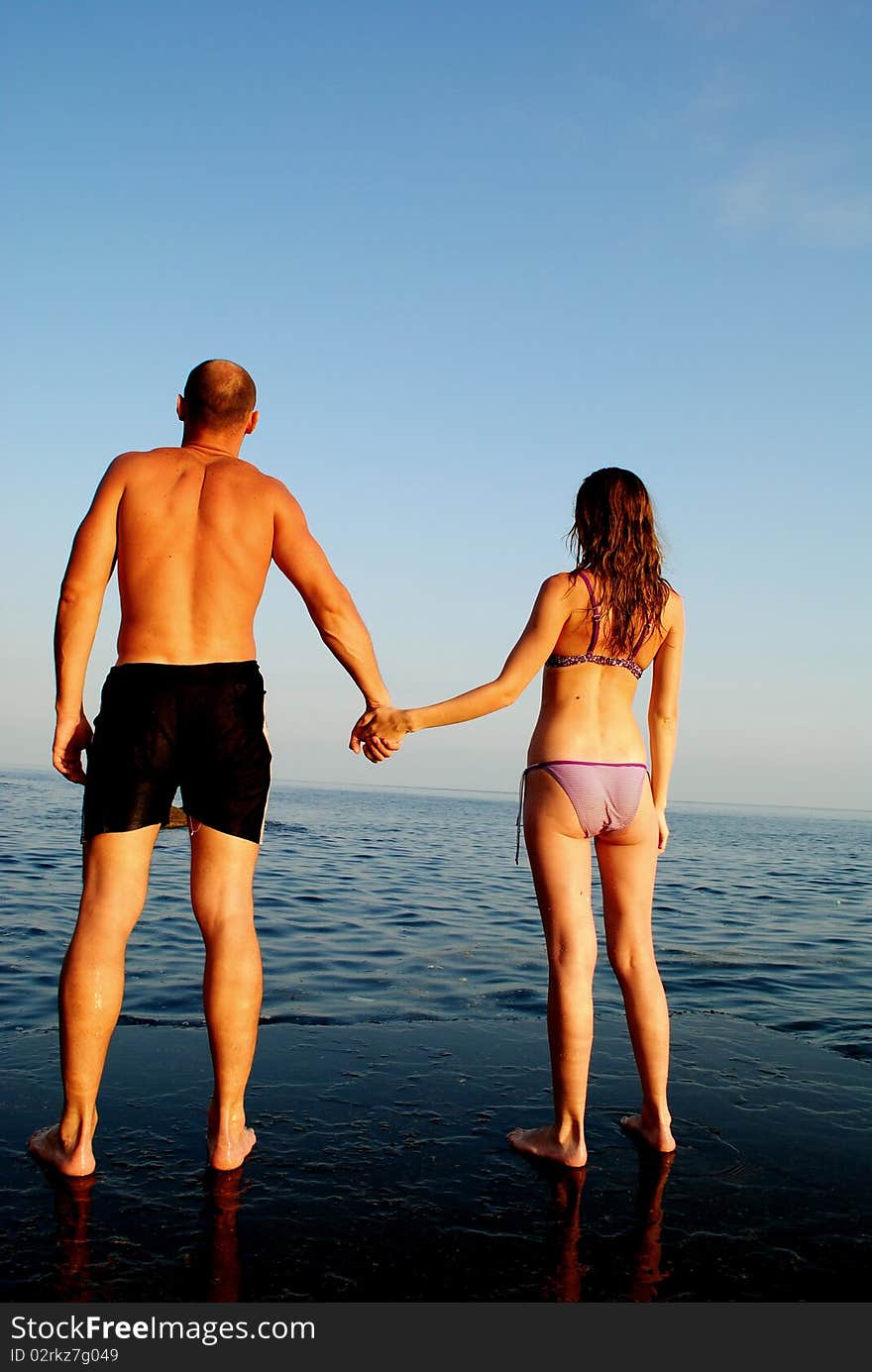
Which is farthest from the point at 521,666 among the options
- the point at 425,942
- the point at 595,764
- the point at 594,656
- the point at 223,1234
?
the point at 425,942

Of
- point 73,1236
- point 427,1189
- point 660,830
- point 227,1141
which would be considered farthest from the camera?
point 660,830

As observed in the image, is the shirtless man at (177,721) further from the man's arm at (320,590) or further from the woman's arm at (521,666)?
the woman's arm at (521,666)

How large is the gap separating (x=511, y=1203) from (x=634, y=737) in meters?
1.84

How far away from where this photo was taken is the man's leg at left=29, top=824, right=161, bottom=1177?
3432mm

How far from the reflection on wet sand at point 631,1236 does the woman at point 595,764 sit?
0.26 m

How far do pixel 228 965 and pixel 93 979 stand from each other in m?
0.48

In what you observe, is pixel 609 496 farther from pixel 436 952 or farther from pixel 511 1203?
pixel 436 952

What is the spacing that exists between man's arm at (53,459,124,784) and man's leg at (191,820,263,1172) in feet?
2.07

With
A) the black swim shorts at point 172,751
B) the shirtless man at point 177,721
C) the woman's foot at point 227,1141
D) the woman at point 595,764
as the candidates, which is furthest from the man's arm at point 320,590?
the woman's foot at point 227,1141

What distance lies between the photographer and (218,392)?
13.4 ft

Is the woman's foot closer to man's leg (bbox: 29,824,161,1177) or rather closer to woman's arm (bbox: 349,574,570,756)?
man's leg (bbox: 29,824,161,1177)

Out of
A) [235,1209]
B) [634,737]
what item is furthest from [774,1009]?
[235,1209]

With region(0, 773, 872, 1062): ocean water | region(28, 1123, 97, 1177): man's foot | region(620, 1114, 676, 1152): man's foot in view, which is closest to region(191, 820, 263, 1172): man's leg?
region(28, 1123, 97, 1177): man's foot

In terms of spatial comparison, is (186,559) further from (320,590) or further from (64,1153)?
(64,1153)
